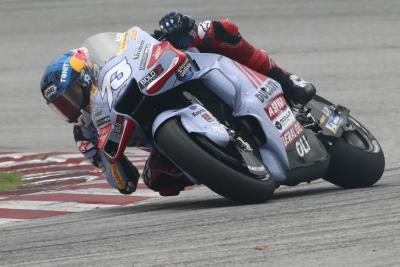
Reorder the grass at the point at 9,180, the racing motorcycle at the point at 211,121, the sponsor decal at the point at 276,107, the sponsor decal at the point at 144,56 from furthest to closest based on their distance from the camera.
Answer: the grass at the point at 9,180, the sponsor decal at the point at 276,107, the sponsor decal at the point at 144,56, the racing motorcycle at the point at 211,121

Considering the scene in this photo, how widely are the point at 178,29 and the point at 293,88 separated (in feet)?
3.32

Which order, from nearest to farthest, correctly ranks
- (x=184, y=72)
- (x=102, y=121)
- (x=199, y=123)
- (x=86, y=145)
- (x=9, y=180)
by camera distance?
1. (x=199, y=123)
2. (x=184, y=72)
3. (x=102, y=121)
4. (x=86, y=145)
5. (x=9, y=180)

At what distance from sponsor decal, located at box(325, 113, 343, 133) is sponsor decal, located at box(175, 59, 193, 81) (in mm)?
1223

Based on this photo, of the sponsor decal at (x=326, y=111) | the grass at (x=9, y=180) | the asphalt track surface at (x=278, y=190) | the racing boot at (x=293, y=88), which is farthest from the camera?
the grass at (x=9, y=180)

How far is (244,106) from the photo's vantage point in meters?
7.70

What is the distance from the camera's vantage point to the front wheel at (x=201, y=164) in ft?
23.3

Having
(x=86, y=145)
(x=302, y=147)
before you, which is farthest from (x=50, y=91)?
(x=302, y=147)

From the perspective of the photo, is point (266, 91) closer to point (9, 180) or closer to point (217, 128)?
point (217, 128)

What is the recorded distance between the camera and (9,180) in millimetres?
10906

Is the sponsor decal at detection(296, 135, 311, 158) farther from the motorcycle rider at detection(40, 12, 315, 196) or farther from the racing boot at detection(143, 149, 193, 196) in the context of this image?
the racing boot at detection(143, 149, 193, 196)

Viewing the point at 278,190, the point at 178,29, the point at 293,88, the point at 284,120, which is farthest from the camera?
the point at 278,190

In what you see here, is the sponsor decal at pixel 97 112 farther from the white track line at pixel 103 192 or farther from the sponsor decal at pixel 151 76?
the white track line at pixel 103 192

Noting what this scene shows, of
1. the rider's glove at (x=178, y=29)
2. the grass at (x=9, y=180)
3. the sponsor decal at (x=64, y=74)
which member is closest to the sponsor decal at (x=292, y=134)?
the rider's glove at (x=178, y=29)

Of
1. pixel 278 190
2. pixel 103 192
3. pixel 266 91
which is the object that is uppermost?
pixel 266 91
